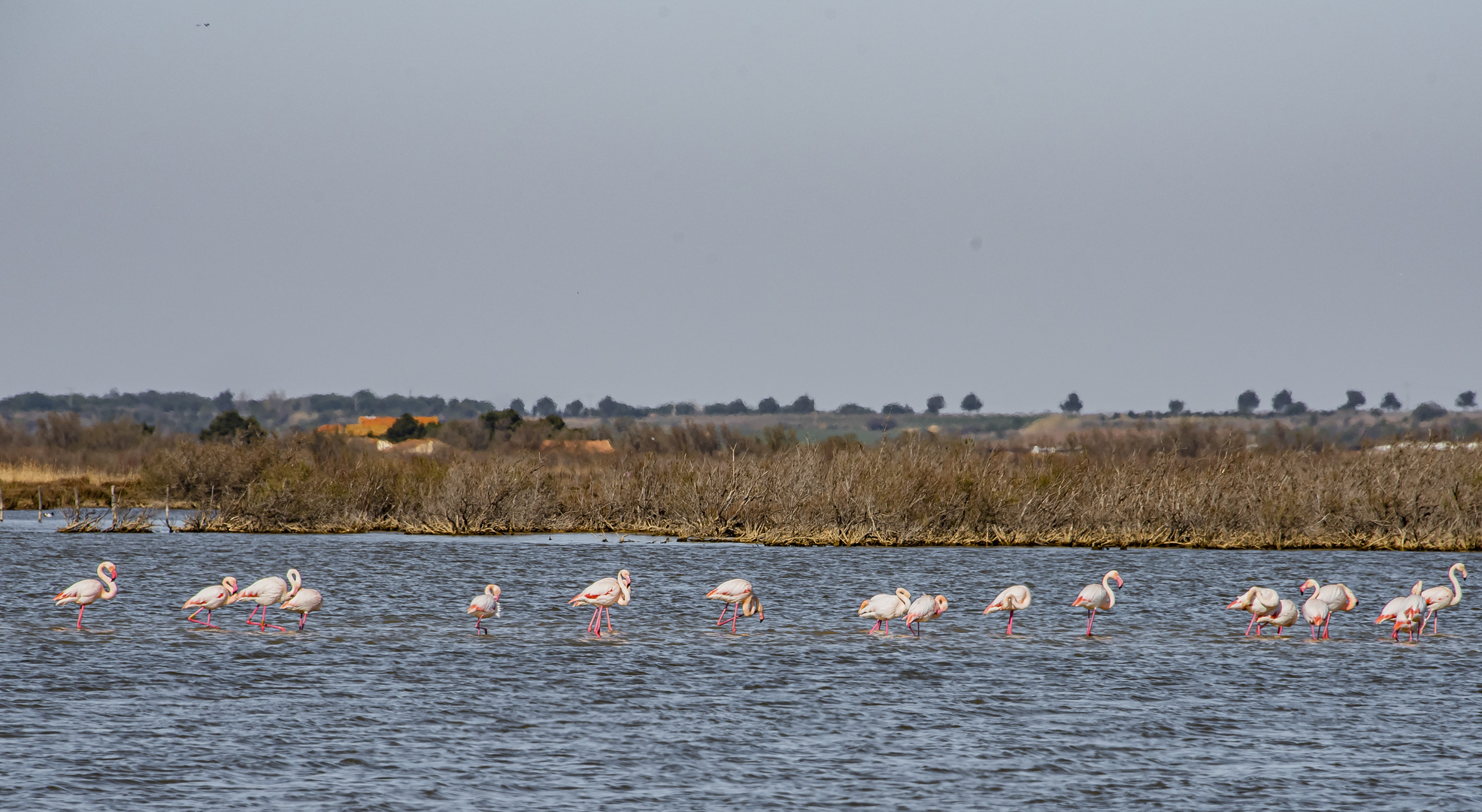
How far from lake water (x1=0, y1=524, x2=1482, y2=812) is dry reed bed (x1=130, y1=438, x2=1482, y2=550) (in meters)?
13.1

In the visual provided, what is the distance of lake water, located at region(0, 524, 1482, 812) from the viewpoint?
1212 cm

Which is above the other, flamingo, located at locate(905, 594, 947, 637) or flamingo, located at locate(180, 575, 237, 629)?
flamingo, located at locate(180, 575, 237, 629)

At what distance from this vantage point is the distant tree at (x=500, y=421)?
9262cm

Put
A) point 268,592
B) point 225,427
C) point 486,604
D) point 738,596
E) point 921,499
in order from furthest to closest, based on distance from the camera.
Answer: point 225,427
point 921,499
point 738,596
point 268,592
point 486,604

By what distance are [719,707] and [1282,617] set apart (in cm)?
1006

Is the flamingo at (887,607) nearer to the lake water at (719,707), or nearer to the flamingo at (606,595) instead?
the lake water at (719,707)

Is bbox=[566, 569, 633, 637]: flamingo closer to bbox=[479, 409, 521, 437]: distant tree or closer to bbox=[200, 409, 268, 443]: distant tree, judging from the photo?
bbox=[200, 409, 268, 443]: distant tree

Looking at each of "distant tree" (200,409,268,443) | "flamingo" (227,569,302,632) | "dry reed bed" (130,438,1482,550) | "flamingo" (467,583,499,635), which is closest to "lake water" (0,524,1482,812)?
"flamingo" (467,583,499,635)

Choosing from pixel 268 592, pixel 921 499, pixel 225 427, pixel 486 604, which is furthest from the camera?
pixel 225 427

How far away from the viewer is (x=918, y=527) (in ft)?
134

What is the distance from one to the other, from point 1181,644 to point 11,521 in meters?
43.3

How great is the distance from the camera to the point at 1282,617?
70.9 feet

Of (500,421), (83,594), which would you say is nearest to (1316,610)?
(83,594)

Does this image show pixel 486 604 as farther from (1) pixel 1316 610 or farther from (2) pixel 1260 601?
(1) pixel 1316 610
